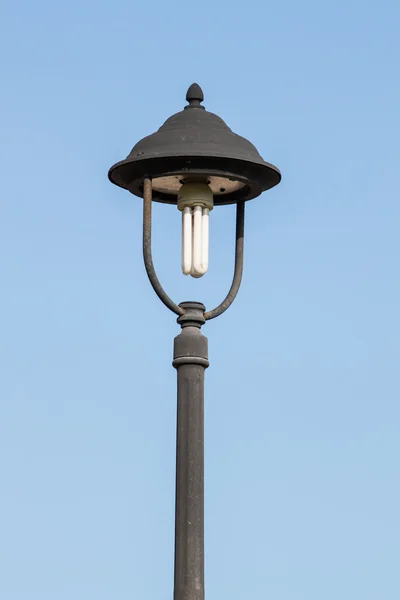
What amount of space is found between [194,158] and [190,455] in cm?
162

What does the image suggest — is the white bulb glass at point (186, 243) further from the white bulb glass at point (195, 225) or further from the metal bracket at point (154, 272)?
the metal bracket at point (154, 272)

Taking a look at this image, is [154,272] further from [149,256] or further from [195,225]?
[195,225]

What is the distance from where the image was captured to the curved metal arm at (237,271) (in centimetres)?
1051

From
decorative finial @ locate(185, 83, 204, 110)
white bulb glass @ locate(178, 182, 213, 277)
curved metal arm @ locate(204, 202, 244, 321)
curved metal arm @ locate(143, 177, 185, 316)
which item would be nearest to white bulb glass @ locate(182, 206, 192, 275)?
white bulb glass @ locate(178, 182, 213, 277)

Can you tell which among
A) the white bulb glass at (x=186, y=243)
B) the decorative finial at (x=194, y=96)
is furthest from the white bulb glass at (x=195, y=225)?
the decorative finial at (x=194, y=96)

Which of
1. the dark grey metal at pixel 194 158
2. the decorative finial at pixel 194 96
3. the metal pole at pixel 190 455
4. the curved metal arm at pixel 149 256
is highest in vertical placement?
the decorative finial at pixel 194 96

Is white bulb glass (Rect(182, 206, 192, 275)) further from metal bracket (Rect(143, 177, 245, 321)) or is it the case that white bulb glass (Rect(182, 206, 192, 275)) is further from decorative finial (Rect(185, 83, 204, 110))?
decorative finial (Rect(185, 83, 204, 110))

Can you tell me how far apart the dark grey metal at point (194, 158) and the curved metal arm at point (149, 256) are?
0.34 ft

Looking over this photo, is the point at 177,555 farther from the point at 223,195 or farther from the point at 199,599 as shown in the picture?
the point at 223,195

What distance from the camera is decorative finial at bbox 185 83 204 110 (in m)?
10.8

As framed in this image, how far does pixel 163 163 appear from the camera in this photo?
34.2ft

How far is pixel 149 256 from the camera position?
33.9ft

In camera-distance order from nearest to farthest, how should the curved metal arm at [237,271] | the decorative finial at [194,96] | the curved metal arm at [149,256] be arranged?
1. the curved metal arm at [149,256]
2. the curved metal arm at [237,271]
3. the decorative finial at [194,96]

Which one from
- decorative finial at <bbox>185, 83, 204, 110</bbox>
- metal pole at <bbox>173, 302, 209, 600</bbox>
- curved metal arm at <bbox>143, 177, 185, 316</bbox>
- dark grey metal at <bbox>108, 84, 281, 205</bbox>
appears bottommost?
metal pole at <bbox>173, 302, 209, 600</bbox>
